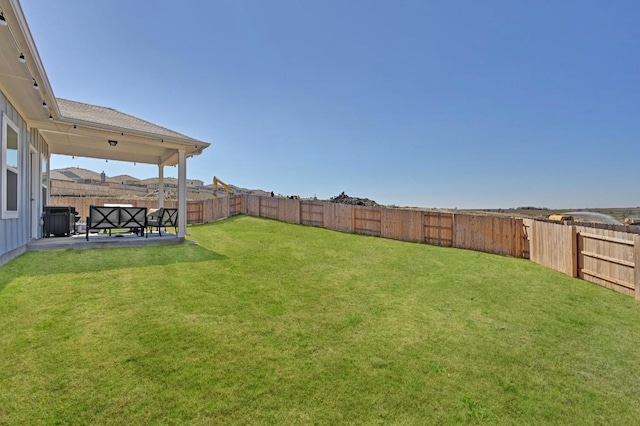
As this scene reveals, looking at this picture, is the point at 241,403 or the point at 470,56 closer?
the point at 241,403

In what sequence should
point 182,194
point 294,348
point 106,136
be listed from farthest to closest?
point 182,194
point 106,136
point 294,348

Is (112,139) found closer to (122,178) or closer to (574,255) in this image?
(574,255)

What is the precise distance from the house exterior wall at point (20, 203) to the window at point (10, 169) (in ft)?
0.30

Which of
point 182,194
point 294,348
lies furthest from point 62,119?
point 294,348

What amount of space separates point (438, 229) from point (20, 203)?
1114 cm

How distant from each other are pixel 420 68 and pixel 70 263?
12.8m

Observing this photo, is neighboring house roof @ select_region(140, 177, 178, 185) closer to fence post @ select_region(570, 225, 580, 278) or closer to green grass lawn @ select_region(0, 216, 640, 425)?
green grass lawn @ select_region(0, 216, 640, 425)

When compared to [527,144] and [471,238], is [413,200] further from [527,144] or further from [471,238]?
[471,238]

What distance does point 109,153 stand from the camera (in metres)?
10.2

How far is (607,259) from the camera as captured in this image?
20.5ft

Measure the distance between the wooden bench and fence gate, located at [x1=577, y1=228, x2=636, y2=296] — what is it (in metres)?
10.3

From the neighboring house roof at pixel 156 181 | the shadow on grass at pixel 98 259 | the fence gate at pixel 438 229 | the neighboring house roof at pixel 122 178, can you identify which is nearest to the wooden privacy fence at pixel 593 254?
the fence gate at pixel 438 229

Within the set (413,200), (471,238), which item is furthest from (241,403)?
(413,200)

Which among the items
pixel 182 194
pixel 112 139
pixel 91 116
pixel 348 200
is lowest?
pixel 182 194
